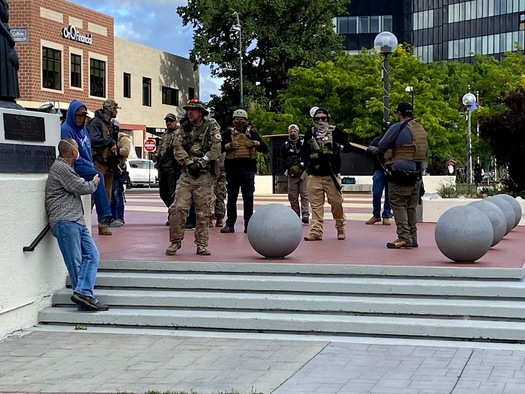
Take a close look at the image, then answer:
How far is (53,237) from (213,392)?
399cm

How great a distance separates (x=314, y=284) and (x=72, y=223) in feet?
8.67

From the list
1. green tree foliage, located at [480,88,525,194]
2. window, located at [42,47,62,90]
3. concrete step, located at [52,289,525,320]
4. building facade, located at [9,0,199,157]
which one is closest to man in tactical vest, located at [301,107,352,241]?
concrete step, located at [52,289,525,320]

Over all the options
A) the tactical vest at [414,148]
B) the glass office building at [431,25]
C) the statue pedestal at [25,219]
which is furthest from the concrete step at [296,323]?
the glass office building at [431,25]

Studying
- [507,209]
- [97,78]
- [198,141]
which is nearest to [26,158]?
[198,141]

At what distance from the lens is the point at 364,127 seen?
165ft

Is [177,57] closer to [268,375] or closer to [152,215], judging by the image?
[152,215]

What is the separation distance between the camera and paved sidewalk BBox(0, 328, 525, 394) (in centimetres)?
686

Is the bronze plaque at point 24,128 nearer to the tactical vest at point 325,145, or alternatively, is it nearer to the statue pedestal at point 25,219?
the statue pedestal at point 25,219

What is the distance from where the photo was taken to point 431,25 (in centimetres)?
10288

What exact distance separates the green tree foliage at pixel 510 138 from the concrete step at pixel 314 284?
36.6 feet

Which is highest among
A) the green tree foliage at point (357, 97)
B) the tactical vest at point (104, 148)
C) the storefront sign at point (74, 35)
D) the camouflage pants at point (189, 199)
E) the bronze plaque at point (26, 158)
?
the storefront sign at point (74, 35)

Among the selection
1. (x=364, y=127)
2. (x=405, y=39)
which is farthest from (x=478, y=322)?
(x=405, y=39)

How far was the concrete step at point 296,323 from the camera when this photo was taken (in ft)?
28.0

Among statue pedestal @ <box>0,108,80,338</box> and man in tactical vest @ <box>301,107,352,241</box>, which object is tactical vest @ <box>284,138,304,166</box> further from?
statue pedestal @ <box>0,108,80,338</box>
